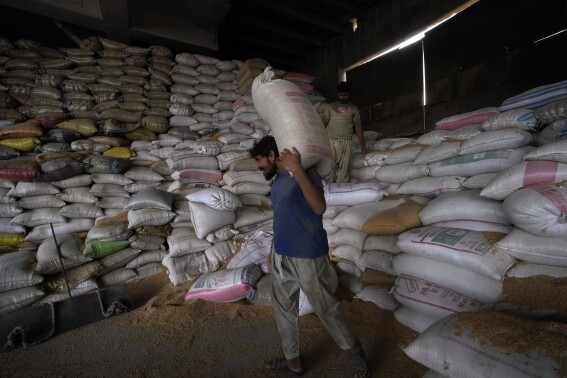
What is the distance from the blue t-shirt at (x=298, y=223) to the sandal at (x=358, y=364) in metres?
0.53

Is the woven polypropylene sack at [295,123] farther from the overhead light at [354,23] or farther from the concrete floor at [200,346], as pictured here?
the overhead light at [354,23]

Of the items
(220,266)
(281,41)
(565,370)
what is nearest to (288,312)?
(565,370)

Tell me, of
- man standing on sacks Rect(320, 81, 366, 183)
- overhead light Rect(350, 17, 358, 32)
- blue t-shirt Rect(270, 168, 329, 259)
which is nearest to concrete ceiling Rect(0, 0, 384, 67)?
overhead light Rect(350, 17, 358, 32)

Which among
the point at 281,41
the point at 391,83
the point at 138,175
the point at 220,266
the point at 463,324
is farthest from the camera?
the point at 281,41

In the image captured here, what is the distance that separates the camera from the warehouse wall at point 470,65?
3.33m

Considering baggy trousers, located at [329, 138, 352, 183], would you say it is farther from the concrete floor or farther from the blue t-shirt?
the blue t-shirt

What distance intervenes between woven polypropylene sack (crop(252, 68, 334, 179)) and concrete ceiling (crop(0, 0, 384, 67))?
3.35 metres

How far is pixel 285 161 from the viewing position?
125 centimetres

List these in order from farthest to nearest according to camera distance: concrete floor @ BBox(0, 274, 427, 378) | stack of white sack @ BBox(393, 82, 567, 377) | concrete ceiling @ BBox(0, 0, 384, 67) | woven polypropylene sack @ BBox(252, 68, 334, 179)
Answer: concrete ceiling @ BBox(0, 0, 384, 67)
concrete floor @ BBox(0, 274, 427, 378)
woven polypropylene sack @ BBox(252, 68, 334, 179)
stack of white sack @ BBox(393, 82, 567, 377)

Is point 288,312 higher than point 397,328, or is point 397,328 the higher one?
A: point 288,312

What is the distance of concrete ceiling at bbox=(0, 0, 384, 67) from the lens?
365 cm

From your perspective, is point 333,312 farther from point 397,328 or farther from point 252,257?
point 252,257

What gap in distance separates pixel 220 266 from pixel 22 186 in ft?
7.29

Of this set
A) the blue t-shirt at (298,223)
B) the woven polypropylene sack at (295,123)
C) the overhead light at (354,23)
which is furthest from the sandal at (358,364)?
the overhead light at (354,23)
